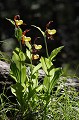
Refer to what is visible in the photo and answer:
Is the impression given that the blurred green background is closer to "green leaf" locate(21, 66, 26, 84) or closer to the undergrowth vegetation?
the undergrowth vegetation

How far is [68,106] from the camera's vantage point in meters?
3.80

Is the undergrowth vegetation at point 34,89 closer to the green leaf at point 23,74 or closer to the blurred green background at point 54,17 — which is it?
the green leaf at point 23,74

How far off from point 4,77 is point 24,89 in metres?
0.40

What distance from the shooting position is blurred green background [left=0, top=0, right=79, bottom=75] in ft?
21.7

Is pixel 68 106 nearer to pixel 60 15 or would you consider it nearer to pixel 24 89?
pixel 24 89

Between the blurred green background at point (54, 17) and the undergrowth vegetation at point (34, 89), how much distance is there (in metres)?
2.76

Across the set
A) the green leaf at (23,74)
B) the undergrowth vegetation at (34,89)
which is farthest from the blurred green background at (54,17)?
the green leaf at (23,74)

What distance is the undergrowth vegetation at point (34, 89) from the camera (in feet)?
12.0

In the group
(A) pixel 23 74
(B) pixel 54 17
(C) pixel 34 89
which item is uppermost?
(B) pixel 54 17

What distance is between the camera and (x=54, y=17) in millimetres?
6738

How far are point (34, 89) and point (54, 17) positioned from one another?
10.5ft

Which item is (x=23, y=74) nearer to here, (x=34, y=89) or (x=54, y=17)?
(x=34, y=89)

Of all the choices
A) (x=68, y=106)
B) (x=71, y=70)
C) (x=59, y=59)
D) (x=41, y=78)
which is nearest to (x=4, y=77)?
(x=41, y=78)

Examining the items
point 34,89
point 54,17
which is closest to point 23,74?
point 34,89
